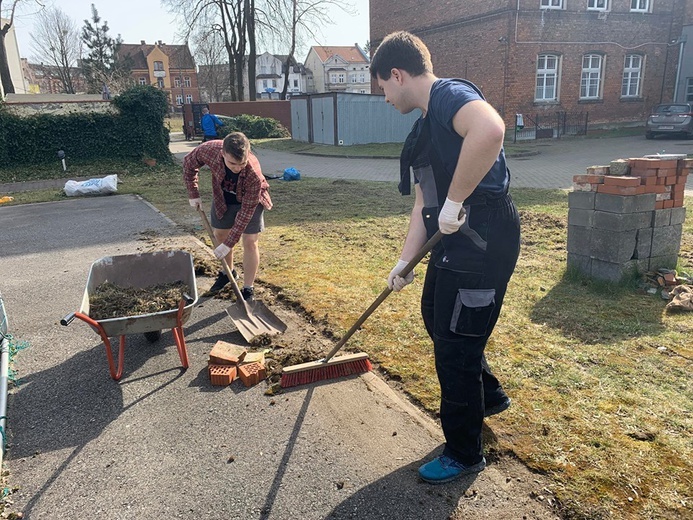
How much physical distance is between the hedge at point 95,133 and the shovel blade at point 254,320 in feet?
46.2

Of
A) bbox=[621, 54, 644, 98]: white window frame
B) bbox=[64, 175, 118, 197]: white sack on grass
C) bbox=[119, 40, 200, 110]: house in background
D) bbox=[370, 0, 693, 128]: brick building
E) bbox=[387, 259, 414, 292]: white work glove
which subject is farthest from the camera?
bbox=[119, 40, 200, 110]: house in background

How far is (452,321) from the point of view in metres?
2.30

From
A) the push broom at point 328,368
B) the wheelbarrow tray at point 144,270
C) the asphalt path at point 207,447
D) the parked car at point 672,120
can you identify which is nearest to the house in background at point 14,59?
the parked car at point 672,120

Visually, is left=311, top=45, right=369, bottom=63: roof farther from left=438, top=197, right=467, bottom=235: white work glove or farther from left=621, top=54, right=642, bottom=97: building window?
left=438, top=197, right=467, bottom=235: white work glove

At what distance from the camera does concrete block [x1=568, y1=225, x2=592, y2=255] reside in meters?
5.01

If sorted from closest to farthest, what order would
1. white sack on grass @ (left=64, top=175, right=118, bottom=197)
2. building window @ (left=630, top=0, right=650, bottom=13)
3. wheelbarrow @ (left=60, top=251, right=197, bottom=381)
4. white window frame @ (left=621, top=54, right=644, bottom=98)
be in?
wheelbarrow @ (left=60, top=251, right=197, bottom=381), white sack on grass @ (left=64, top=175, right=118, bottom=197), building window @ (left=630, top=0, right=650, bottom=13), white window frame @ (left=621, top=54, right=644, bottom=98)

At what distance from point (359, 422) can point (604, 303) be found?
9.13ft

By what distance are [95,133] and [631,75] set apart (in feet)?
79.6

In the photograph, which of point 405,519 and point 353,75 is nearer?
point 405,519

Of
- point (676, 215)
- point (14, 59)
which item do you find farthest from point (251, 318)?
point (14, 59)

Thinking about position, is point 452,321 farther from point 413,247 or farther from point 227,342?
point 227,342

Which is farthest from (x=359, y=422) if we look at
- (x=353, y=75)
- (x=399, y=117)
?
(x=353, y=75)

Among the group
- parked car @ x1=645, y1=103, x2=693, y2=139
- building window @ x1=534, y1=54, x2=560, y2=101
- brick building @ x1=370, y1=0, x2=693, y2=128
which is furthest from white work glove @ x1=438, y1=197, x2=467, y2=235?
building window @ x1=534, y1=54, x2=560, y2=101

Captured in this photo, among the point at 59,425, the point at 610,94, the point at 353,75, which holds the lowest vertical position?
the point at 59,425
